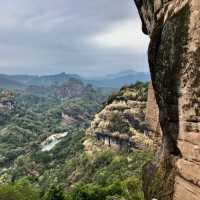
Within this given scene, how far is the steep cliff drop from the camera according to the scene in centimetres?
1883

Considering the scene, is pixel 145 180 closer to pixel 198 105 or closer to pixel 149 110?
pixel 149 110

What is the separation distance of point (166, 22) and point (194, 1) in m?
1.90

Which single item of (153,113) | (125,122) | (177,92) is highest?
(177,92)

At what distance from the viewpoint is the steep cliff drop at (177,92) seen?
18828 millimetres

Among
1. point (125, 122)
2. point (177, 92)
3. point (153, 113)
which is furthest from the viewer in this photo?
point (125, 122)

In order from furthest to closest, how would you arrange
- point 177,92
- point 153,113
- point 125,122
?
point 125,122 → point 153,113 → point 177,92

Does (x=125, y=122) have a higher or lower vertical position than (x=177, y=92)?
lower

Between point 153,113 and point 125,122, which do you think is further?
point 125,122

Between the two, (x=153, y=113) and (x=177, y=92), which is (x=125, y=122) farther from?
(x=177, y=92)

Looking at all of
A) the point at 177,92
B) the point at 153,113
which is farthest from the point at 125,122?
the point at 177,92

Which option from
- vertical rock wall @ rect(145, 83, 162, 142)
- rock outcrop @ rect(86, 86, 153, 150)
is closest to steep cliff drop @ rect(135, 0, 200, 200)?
vertical rock wall @ rect(145, 83, 162, 142)

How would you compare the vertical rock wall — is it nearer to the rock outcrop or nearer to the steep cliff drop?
the steep cliff drop

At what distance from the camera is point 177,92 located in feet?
65.3

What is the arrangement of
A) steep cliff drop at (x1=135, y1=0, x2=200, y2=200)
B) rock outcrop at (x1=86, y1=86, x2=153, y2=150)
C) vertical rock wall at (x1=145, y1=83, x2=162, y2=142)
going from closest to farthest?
steep cliff drop at (x1=135, y1=0, x2=200, y2=200) → vertical rock wall at (x1=145, y1=83, x2=162, y2=142) → rock outcrop at (x1=86, y1=86, x2=153, y2=150)
